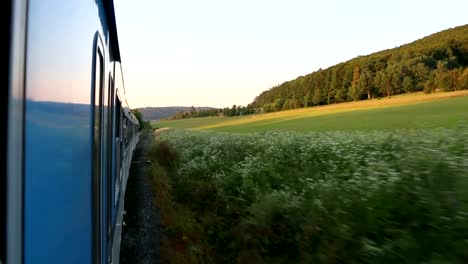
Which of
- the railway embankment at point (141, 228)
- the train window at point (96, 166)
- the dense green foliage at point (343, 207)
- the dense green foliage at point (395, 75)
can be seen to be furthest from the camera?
the dense green foliage at point (395, 75)

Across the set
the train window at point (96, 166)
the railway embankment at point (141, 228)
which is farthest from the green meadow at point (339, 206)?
the train window at point (96, 166)

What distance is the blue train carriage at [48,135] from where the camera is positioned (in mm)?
883

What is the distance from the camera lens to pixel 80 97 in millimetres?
1966

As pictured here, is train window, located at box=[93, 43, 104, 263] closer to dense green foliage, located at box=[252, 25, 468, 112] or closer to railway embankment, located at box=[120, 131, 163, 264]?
railway embankment, located at box=[120, 131, 163, 264]

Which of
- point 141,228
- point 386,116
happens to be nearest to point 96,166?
point 141,228

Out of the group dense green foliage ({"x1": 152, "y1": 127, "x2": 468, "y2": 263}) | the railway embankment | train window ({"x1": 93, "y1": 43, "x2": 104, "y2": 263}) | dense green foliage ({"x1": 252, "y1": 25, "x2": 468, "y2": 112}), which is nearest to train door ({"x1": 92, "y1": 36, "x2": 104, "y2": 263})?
train window ({"x1": 93, "y1": 43, "x2": 104, "y2": 263})

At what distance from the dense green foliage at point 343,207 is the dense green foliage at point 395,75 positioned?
44222 millimetres

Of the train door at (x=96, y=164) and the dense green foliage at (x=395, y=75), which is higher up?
the dense green foliage at (x=395, y=75)

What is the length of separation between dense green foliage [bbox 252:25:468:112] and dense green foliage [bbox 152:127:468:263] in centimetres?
4422

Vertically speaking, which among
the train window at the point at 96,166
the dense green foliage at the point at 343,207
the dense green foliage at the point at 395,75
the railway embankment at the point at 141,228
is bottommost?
the railway embankment at the point at 141,228

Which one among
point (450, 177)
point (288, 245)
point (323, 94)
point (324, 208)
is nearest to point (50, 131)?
point (450, 177)

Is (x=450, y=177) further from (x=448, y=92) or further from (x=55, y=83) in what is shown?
(x=448, y=92)

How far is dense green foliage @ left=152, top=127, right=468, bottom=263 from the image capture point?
3.85m

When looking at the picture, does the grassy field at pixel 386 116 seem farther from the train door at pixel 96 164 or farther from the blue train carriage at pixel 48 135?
the blue train carriage at pixel 48 135
